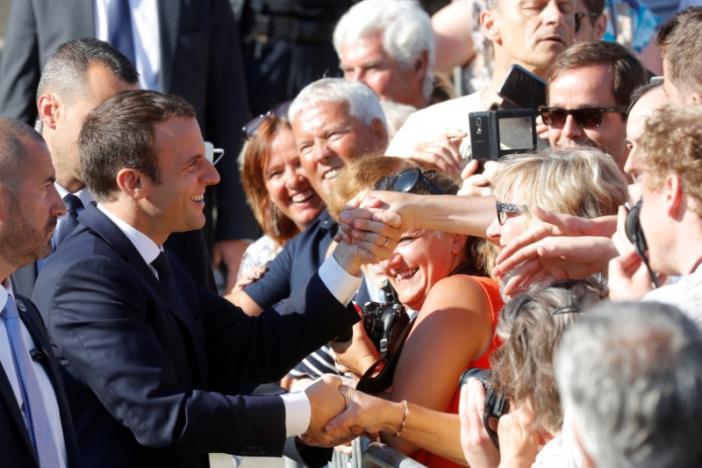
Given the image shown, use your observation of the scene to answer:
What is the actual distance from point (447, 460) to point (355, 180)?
1.20 meters

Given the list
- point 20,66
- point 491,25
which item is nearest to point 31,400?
point 491,25

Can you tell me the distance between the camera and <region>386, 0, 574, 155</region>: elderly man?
5.30 meters

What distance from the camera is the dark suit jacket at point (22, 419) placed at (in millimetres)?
3391

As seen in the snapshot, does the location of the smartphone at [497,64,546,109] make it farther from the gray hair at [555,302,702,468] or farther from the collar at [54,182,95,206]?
the gray hair at [555,302,702,468]

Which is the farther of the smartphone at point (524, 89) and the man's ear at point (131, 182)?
the smartphone at point (524, 89)

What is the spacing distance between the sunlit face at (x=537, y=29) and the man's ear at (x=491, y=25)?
10cm

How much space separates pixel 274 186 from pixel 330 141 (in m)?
0.48

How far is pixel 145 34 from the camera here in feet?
21.2

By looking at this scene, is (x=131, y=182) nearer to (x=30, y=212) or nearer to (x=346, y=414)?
(x=30, y=212)

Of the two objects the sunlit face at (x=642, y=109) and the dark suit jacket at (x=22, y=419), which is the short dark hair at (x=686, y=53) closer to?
the sunlit face at (x=642, y=109)

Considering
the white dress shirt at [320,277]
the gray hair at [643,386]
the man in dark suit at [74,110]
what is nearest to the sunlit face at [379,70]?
the man in dark suit at [74,110]

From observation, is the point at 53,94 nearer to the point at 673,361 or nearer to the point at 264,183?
the point at 264,183

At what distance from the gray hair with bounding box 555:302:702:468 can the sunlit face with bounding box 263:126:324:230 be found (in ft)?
13.4

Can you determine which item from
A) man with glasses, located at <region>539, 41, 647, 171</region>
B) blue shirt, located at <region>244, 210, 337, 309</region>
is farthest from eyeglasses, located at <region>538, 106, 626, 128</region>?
blue shirt, located at <region>244, 210, 337, 309</region>
